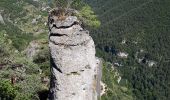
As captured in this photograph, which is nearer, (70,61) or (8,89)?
(70,61)

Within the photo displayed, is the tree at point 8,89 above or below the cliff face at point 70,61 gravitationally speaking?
below

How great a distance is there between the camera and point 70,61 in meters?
25.2

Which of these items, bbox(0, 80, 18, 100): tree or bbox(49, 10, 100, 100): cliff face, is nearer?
bbox(49, 10, 100, 100): cliff face

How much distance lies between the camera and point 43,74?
34719 mm

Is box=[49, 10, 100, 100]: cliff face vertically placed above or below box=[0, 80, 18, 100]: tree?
above

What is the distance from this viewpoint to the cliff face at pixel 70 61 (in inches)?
990

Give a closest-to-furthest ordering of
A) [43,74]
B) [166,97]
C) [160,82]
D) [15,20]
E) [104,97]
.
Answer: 1. [43,74]
2. [104,97]
3. [15,20]
4. [166,97]
5. [160,82]

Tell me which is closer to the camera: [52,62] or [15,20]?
[52,62]

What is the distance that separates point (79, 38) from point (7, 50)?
270 inches

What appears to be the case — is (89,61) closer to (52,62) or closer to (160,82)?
(52,62)

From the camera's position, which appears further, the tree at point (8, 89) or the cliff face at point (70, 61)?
the tree at point (8, 89)

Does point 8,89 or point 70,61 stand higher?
point 70,61

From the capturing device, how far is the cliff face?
25.2m

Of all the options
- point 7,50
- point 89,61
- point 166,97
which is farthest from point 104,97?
point 166,97
